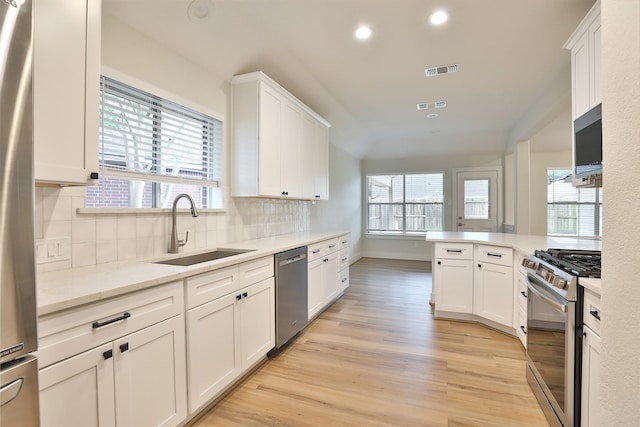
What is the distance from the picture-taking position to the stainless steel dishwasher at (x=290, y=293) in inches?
104

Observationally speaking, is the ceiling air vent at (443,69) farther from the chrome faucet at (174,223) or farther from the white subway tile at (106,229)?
the white subway tile at (106,229)

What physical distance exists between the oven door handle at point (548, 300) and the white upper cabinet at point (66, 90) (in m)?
2.49

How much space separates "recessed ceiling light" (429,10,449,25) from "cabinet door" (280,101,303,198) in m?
1.61

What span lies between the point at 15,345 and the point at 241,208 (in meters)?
2.41

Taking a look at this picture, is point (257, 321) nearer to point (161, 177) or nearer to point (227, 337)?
point (227, 337)

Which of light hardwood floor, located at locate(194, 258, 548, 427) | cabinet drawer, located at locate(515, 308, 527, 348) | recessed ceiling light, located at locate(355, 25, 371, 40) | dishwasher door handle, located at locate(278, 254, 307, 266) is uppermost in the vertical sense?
recessed ceiling light, located at locate(355, 25, 371, 40)

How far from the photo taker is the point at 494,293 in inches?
124

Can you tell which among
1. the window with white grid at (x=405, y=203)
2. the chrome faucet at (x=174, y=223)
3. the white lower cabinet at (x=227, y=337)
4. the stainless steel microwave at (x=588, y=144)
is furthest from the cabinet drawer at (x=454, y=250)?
the window with white grid at (x=405, y=203)

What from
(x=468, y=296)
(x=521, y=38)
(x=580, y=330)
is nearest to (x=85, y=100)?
(x=580, y=330)

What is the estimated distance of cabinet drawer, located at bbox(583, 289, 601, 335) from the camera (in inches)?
55.1

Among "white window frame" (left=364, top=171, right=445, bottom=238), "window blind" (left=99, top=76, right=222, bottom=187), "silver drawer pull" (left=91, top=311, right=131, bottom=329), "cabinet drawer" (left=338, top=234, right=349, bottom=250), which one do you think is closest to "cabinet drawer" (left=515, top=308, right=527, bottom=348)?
"cabinet drawer" (left=338, top=234, right=349, bottom=250)

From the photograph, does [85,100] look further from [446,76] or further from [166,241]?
[446,76]

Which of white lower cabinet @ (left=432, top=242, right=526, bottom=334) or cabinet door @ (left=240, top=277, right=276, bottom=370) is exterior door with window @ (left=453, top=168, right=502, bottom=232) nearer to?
white lower cabinet @ (left=432, top=242, right=526, bottom=334)

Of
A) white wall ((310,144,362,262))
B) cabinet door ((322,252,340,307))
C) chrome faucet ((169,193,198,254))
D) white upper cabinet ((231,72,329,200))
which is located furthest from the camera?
white wall ((310,144,362,262))
